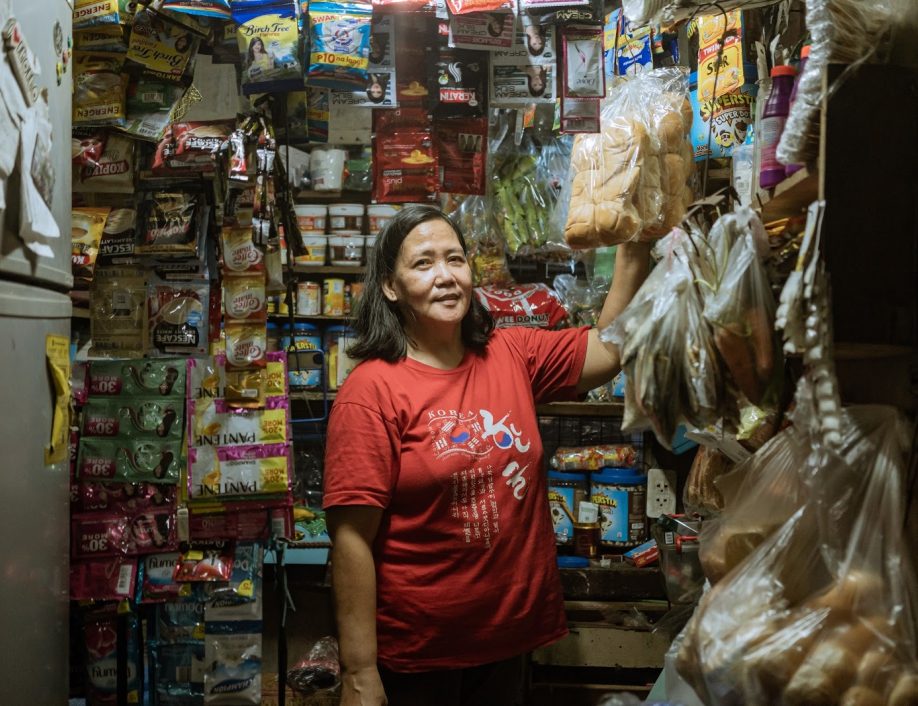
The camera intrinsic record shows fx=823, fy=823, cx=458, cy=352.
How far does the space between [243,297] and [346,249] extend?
112 centimetres

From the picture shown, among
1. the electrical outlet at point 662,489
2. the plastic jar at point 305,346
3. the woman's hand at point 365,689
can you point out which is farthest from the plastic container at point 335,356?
the woman's hand at point 365,689

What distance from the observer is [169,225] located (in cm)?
233

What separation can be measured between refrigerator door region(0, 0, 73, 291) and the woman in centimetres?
65

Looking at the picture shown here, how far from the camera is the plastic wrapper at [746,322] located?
0.97m

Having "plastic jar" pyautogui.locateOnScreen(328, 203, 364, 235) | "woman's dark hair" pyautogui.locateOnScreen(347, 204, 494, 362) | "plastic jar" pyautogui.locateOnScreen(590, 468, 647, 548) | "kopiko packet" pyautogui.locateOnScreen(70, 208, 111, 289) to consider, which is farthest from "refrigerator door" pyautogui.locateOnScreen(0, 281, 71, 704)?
"plastic jar" pyautogui.locateOnScreen(590, 468, 647, 548)

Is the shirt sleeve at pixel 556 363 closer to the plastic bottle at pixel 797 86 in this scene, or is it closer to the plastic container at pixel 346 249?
the plastic bottle at pixel 797 86

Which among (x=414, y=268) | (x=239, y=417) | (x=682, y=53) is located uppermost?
(x=682, y=53)

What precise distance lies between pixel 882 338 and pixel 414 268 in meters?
1.15

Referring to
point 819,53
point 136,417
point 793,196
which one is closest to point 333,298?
point 136,417

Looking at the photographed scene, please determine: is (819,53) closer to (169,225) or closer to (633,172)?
(633,172)

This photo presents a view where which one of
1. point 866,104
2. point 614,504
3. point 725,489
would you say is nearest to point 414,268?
point 725,489

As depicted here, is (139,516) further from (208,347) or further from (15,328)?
(15,328)

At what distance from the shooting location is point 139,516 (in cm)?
241

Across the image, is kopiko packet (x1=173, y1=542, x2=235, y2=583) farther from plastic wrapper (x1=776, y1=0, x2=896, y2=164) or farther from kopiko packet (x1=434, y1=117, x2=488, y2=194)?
plastic wrapper (x1=776, y1=0, x2=896, y2=164)
